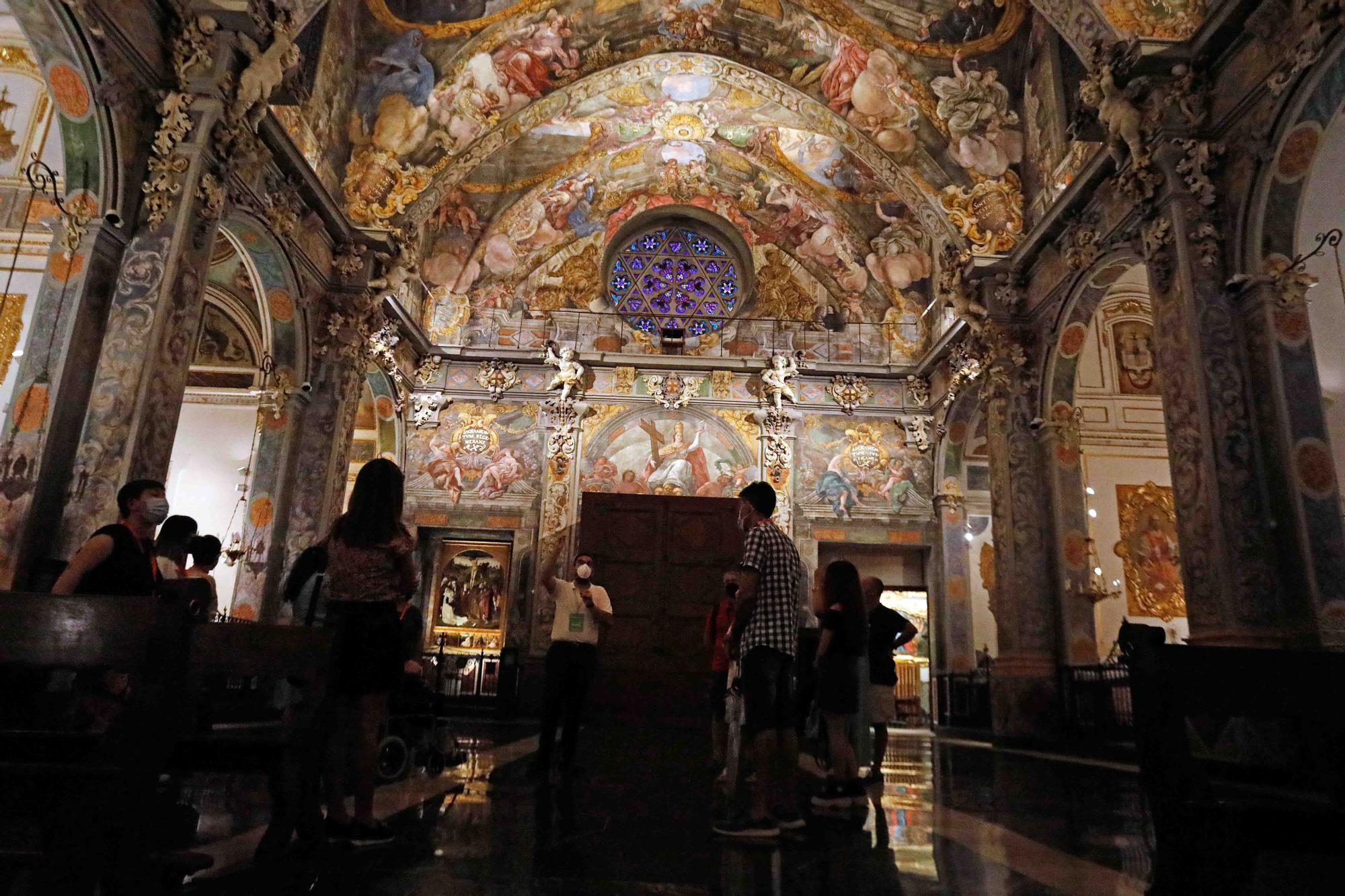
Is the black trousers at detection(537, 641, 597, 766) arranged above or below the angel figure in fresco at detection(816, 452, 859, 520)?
below

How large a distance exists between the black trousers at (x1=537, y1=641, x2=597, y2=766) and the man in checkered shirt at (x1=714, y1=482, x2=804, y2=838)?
7.14 ft

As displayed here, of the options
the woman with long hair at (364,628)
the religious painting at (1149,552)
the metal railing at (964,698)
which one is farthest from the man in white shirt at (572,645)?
the religious painting at (1149,552)

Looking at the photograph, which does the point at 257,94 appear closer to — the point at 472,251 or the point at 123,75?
the point at 123,75

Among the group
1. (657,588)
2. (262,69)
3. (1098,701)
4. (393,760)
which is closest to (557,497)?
(657,588)

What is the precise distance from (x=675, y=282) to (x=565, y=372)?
3417 mm

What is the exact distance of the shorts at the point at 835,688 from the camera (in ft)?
16.9

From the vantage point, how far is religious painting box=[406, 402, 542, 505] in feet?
50.1

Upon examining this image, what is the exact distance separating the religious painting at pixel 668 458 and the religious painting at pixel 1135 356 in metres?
6.93

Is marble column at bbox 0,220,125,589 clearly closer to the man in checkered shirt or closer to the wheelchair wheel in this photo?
the wheelchair wheel

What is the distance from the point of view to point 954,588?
14945mm

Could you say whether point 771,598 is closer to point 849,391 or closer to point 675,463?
point 675,463

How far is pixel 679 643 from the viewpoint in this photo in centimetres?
1426

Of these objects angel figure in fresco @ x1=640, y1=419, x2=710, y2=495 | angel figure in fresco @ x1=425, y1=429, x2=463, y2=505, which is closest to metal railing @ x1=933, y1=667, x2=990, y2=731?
angel figure in fresco @ x1=640, y1=419, x2=710, y2=495

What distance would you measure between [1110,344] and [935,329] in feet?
10.5
